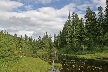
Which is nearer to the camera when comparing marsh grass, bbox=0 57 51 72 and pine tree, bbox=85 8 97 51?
marsh grass, bbox=0 57 51 72

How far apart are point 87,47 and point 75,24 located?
49.5ft

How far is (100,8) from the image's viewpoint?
86375 millimetres

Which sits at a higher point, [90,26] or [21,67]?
[90,26]

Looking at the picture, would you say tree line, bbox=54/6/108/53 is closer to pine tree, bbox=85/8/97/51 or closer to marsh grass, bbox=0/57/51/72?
pine tree, bbox=85/8/97/51

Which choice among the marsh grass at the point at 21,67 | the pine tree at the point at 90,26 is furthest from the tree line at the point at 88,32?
the marsh grass at the point at 21,67

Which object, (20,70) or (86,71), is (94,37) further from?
(20,70)

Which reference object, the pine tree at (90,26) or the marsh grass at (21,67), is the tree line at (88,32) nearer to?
the pine tree at (90,26)

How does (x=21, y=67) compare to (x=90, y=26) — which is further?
(x=90, y=26)

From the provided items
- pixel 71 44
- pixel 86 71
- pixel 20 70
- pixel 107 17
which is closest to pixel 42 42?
pixel 71 44

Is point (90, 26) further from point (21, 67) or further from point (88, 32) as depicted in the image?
point (21, 67)

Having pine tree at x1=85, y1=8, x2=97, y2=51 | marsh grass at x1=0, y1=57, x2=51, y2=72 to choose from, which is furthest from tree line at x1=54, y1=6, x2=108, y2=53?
marsh grass at x1=0, y1=57, x2=51, y2=72

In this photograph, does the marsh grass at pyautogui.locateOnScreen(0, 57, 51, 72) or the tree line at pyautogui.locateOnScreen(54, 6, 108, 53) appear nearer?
the marsh grass at pyautogui.locateOnScreen(0, 57, 51, 72)

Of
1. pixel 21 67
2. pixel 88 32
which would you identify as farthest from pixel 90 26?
pixel 21 67

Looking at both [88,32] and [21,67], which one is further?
[88,32]
